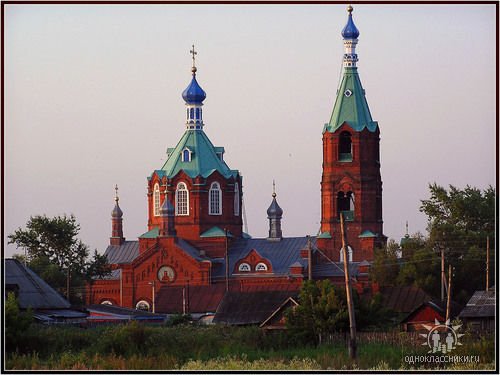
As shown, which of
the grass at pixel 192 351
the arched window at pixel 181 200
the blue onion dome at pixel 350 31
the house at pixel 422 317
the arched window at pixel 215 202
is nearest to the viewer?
the grass at pixel 192 351

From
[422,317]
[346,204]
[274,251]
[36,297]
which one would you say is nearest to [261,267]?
[274,251]

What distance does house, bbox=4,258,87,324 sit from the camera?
1756 inches

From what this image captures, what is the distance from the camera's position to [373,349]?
118ft

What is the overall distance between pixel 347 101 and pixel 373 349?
34904 millimetres

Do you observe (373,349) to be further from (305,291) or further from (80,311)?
(80,311)

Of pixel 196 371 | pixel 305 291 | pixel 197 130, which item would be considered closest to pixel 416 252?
pixel 197 130

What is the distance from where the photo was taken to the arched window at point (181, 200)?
73625mm

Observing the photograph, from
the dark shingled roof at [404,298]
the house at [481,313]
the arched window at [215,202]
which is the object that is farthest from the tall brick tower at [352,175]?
the house at [481,313]

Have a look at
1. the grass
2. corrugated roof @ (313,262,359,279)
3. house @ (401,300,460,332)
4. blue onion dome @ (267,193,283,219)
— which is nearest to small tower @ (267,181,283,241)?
blue onion dome @ (267,193,283,219)

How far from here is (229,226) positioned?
74250mm

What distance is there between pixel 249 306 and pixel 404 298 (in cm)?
859

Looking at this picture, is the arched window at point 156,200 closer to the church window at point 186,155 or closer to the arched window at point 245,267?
the church window at point 186,155

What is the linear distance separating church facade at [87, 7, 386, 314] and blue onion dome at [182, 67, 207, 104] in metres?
0.05

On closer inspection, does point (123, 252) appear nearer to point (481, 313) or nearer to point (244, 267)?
point (244, 267)
